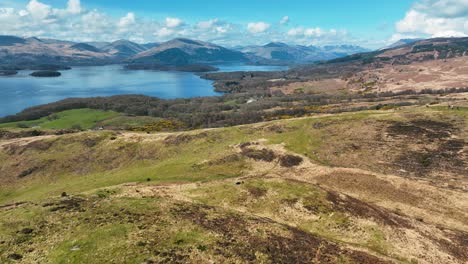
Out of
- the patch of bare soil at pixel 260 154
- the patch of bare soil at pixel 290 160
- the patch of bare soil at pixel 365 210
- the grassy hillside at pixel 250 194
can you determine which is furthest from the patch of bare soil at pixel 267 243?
the patch of bare soil at pixel 260 154

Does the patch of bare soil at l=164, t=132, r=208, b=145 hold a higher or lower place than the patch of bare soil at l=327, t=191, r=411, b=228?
lower

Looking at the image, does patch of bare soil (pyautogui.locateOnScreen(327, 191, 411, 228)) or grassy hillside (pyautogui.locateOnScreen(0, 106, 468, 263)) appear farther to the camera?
patch of bare soil (pyautogui.locateOnScreen(327, 191, 411, 228))

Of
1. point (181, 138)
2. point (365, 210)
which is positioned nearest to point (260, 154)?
point (181, 138)

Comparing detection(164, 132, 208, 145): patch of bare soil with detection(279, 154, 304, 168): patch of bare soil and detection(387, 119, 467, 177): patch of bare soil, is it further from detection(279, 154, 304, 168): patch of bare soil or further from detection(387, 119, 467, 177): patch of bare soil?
detection(387, 119, 467, 177): patch of bare soil

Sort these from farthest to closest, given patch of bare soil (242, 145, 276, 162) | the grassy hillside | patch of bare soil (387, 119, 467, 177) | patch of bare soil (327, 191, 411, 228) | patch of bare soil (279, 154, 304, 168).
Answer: patch of bare soil (242, 145, 276, 162), patch of bare soil (279, 154, 304, 168), patch of bare soil (387, 119, 467, 177), patch of bare soil (327, 191, 411, 228), the grassy hillside

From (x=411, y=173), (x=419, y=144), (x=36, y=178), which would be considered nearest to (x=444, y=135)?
(x=419, y=144)

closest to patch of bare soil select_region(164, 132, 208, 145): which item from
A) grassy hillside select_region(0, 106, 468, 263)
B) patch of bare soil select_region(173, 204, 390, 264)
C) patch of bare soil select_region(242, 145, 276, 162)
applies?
grassy hillside select_region(0, 106, 468, 263)

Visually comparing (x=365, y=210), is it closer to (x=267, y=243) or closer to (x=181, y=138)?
(x=267, y=243)

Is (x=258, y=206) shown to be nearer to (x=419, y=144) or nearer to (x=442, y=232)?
(x=442, y=232)

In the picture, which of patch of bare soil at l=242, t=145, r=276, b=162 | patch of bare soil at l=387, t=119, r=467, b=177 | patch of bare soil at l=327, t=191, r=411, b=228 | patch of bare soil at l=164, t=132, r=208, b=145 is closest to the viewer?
patch of bare soil at l=327, t=191, r=411, b=228
